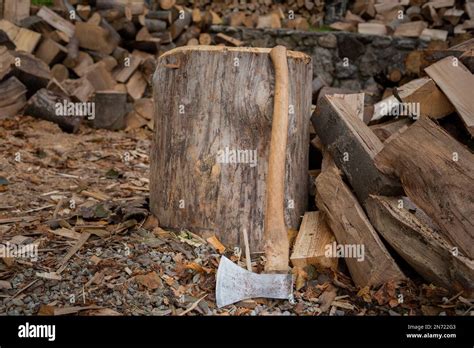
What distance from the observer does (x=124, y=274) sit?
8.15ft

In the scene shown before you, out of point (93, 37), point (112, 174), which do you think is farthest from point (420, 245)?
point (93, 37)

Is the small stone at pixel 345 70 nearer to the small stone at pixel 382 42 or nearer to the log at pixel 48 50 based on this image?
the small stone at pixel 382 42

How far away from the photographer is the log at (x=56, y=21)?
6.29 m

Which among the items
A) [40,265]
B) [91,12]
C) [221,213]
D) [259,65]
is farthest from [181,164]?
[91,12]

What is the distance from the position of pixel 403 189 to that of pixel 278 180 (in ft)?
2.01

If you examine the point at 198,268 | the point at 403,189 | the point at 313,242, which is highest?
the point at 403,189

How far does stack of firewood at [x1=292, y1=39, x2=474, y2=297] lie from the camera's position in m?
2.28

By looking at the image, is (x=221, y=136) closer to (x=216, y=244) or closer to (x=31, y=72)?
(x=216, y=244)

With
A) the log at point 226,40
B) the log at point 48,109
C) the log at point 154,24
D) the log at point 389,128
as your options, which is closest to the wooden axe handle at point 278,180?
the log at point 389,128

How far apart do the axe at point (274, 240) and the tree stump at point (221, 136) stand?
77 mm

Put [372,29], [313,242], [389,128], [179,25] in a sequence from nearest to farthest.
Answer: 1. [313,242]
2. [389,128]
3. [179,25]
4. [372,29]

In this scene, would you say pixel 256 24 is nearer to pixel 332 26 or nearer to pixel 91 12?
pixel 332 26

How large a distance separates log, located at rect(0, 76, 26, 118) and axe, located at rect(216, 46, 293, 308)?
369 centimetres

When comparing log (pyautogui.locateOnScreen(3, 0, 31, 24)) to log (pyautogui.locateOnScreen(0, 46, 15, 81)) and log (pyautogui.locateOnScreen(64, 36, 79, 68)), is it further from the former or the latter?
log (pyautogui.locateOnScreen(0, 46, 15, 81))
